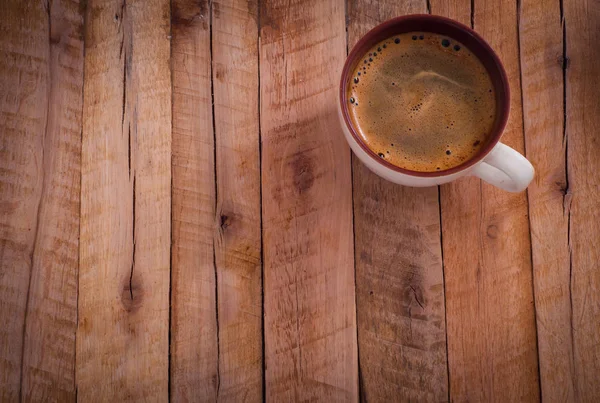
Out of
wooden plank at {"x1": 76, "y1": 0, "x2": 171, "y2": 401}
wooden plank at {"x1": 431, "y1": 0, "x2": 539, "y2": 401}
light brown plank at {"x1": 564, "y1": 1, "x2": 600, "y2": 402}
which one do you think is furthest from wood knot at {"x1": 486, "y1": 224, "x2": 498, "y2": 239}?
wooden plank at {"x1": 76, "y1": 0, "x2": 171, "y2": 401}

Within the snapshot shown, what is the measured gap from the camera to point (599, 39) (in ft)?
2.90

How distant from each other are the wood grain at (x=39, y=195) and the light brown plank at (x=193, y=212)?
152 mm

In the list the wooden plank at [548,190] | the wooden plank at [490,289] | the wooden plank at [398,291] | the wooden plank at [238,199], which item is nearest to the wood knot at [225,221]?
the wooden plank at [238,199]

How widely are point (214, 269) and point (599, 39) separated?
0.68 meters

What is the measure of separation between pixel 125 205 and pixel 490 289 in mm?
556

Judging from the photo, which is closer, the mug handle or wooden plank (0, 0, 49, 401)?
the mug handle

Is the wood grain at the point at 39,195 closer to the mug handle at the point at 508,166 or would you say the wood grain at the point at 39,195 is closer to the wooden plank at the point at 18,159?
the wooden plank at the point at 18,159

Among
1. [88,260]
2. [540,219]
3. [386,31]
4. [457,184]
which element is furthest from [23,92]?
[540,219]

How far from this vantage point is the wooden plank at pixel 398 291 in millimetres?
833

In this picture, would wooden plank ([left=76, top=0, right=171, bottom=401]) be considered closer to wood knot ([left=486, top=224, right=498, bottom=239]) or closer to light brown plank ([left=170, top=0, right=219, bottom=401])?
light brown plank ([left=170, top=0, right=219, bottom=401])

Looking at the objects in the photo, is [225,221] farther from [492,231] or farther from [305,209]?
[492,231]

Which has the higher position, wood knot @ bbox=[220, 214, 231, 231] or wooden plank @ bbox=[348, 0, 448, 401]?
wood knot @ bbox=[220, 214, 231, 231]

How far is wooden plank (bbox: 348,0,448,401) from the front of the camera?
32.8 inches

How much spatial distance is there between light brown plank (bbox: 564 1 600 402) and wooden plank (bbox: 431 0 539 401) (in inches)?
2.7
